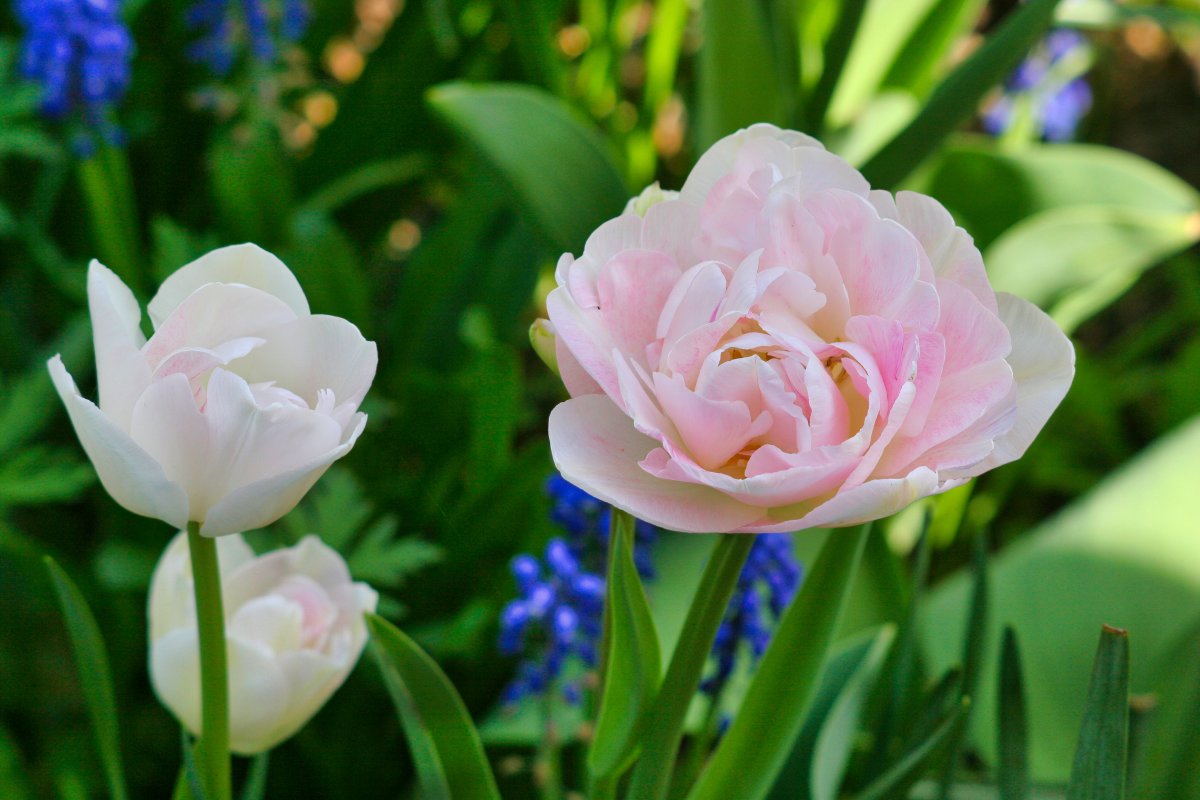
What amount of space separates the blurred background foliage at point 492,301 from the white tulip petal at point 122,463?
361 millimetres

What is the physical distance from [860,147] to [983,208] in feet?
0.56

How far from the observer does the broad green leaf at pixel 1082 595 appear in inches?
34.7

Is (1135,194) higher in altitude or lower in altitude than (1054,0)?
lower

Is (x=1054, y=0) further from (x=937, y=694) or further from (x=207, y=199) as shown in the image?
(x=207, y=199)

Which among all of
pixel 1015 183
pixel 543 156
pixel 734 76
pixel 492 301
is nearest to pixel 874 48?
pixel 1015 183

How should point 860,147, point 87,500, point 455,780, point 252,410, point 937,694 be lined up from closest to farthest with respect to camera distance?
point 252,410
point 455,780
point 937,694
point 87,500
point 860,147

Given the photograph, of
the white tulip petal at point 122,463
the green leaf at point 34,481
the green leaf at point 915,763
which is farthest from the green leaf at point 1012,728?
the green leaf at point 34,481

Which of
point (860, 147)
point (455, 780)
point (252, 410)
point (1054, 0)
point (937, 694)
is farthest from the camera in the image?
point (860, 147)

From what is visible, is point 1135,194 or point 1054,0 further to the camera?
point 1135,194

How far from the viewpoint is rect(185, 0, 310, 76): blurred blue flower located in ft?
3.34

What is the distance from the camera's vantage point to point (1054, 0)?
78 centimetres

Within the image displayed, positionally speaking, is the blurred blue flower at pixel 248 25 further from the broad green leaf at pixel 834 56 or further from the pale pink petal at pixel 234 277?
the pale pink petal at pixel 234 277

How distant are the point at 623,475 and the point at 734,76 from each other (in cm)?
86

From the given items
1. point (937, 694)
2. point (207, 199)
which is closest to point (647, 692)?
point (937, 694)
